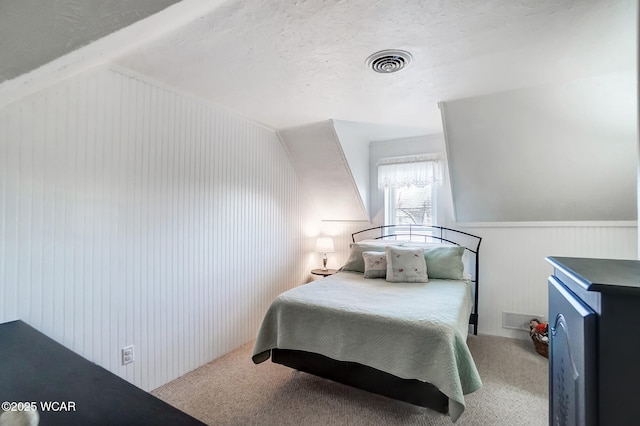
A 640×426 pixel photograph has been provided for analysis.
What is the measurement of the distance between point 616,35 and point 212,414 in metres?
3.31

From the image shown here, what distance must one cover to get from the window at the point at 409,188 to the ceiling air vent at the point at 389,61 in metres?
1.88

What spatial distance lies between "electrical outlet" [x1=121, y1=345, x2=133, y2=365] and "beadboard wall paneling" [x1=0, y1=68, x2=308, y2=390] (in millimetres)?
35

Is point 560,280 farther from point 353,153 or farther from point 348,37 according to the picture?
point 353,153

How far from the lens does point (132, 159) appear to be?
2119 mm

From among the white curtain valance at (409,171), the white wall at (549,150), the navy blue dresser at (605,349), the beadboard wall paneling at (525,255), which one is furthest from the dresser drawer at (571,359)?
the white curtain valance at (409,171)

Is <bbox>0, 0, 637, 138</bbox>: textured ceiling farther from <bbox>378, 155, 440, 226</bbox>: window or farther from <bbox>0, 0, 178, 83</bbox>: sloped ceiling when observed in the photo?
<bbox>378, 155, 440, 226</bbox>: window

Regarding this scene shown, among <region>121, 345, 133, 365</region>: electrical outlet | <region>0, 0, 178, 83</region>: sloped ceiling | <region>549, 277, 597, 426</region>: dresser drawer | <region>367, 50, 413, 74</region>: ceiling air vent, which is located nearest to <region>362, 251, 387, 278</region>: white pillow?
<region>367, 50, 413, 74</region>: ceiling air vent

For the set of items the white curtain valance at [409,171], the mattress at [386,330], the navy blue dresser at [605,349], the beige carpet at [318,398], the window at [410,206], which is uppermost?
the white curtain valance at [409,171]

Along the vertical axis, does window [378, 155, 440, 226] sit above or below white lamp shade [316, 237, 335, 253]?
above

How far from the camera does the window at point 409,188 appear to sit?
3.65 m

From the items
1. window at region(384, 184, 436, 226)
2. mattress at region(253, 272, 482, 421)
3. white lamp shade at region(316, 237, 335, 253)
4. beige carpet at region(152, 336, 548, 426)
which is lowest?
beige carpet at region(152, 336, 548, 426)

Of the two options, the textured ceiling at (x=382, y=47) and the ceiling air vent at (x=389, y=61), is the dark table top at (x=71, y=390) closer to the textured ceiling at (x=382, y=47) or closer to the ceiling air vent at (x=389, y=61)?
the textured ceiling at (x=382, y=47)

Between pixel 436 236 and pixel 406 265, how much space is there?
3.17 ft

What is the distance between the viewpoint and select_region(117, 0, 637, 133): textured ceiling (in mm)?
1418
